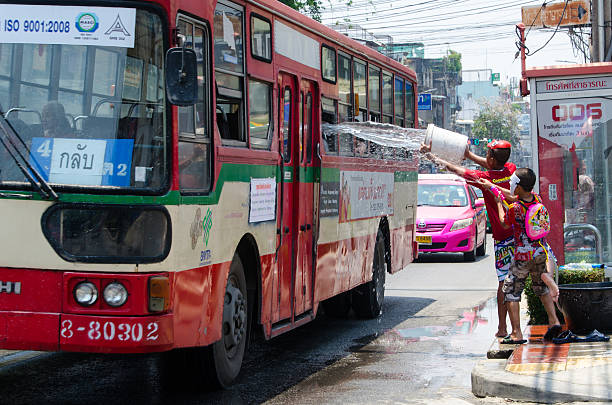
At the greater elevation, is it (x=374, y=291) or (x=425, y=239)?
(x=425, y=239)

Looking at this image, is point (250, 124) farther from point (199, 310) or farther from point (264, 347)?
point (264, 347)

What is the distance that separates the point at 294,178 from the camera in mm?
9516

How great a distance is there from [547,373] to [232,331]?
2.53 metres

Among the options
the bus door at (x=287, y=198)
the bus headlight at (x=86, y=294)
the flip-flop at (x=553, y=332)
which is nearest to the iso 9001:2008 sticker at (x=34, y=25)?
the bus headlight at (x=86, y=294)

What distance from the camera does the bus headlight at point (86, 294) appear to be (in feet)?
20.7

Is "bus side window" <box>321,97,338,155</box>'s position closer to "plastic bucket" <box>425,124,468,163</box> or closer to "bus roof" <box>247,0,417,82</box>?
"bus roof" <box>247,0,417,82</box>

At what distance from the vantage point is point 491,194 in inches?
359

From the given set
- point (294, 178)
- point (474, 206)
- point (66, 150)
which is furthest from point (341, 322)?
point (474, 206)

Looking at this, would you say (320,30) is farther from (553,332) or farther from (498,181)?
(553,332)

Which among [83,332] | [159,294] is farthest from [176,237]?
[83,332]

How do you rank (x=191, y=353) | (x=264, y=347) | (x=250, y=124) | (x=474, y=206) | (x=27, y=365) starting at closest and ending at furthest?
(x=191, y=353), (x=250, y=124), (x=27, y=365), (x=264, y=347), (x=474, y=206)

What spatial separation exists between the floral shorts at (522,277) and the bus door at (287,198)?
2.08m

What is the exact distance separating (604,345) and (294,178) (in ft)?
10.9

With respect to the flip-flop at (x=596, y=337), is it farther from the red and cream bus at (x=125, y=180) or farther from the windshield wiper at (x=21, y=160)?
the windshield wiper at (x=21, y=160)
